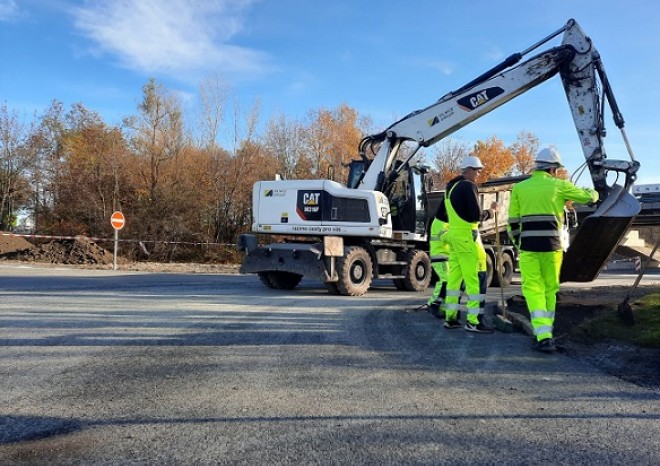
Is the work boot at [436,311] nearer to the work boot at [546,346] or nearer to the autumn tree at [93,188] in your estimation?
the work boot at [546,346]

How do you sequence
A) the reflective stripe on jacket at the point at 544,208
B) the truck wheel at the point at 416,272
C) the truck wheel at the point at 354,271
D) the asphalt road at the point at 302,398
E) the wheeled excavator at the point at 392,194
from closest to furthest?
the asphalt road at the point at 302,398
the reflective stripe on jacket at the point at 544,208
the wheeled excavator at the point at 392,194
the truck wheel at the point at 354,271
the truck wheel at the point at 416,272

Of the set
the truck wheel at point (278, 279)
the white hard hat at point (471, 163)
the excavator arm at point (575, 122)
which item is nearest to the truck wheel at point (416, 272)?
the excavator arm at point (575, 122)

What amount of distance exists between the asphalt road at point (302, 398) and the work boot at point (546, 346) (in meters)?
0.14

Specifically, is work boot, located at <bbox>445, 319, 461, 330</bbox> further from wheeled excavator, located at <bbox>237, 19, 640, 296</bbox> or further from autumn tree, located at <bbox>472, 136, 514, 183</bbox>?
autumn tree, located at <bbox>472, 136, 514, 183</bbox>

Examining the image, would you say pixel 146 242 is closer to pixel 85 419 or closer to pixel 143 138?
pixel 143 138

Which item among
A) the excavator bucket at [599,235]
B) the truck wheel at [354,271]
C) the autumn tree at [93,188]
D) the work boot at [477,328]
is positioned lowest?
the work boot at [477,328]

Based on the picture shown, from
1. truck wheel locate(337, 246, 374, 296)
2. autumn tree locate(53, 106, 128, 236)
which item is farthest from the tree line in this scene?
truck wheel locate(337, 246, 374, 296)

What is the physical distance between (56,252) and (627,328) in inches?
866

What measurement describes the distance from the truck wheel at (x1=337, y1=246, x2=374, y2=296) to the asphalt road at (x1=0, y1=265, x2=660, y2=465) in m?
4.47

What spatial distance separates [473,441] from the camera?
287cm

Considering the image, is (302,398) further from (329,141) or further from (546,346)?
(329,141)

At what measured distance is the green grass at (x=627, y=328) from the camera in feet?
17.6

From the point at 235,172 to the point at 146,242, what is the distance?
731 cm

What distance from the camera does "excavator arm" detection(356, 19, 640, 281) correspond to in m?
6.88
